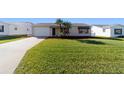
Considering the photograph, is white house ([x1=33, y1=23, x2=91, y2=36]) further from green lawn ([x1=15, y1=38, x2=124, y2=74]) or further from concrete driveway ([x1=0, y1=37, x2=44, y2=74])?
green lawn ([x1=15, y1=38, x2=124, y2=74])

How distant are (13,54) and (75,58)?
265cm

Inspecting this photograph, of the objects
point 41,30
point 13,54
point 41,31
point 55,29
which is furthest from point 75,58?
point 41,31

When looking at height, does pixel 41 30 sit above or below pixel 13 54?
above

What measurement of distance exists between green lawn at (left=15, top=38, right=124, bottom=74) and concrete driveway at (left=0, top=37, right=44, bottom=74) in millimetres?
250

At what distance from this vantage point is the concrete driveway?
7.48 m

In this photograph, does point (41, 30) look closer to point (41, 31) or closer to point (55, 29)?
point (41, 31)

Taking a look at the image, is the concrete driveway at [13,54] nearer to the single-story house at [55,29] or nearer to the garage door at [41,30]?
the single-story house at [55,29]

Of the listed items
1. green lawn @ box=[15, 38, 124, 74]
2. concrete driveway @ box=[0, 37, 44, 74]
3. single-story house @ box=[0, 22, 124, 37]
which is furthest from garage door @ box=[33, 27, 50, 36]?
green lawn @ box=[15, 38, 124, 74]

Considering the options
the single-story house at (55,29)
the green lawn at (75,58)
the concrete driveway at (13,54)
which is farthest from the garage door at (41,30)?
the green lawn at (75,58)

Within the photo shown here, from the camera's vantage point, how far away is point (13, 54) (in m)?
9.38
